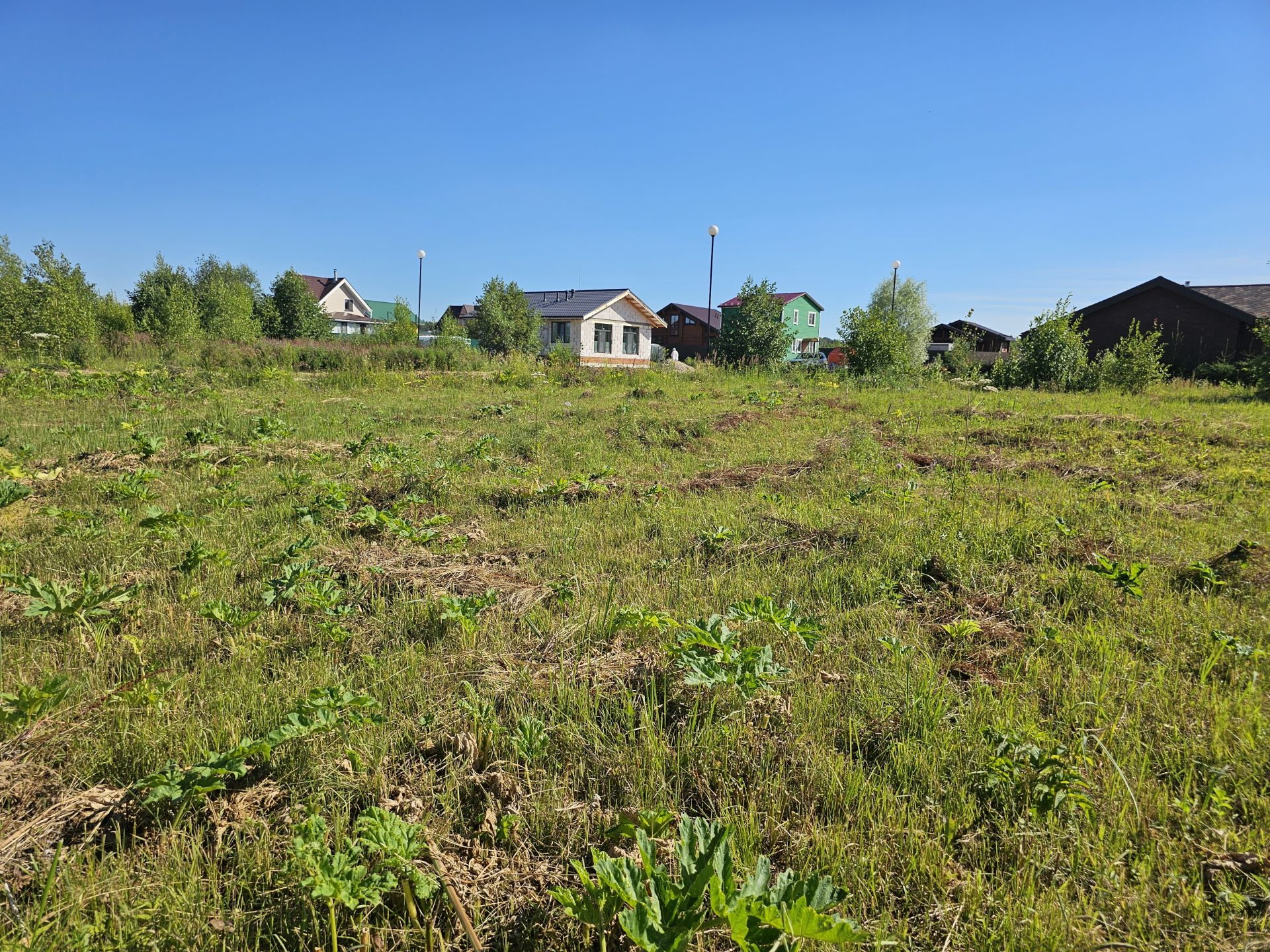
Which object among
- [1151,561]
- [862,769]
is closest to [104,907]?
[862,769]

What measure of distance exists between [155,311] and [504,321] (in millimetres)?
20427

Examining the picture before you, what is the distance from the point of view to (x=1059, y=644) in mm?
3135

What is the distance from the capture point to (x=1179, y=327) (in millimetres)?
26844

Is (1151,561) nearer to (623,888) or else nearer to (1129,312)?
(623,888)

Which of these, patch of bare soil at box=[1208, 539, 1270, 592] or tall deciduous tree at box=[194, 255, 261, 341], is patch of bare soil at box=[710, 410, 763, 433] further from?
tall deciduous tree at box=[194, 255, 261, 341]

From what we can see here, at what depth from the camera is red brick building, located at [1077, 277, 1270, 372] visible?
25219 mm

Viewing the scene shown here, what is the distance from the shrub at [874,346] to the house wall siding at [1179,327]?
1037 cm

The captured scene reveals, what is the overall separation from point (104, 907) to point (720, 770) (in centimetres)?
186

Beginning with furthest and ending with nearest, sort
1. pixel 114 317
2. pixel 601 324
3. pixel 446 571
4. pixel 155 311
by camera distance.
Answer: pixel 601 324
pixel 155 311
pixel 114 317
pixel 446 571

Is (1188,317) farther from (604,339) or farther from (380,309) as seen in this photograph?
(380,309)

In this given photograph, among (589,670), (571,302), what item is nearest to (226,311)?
(571,302)

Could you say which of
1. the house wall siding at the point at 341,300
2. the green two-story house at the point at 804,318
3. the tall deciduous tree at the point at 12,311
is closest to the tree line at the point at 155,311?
the tall deciduous tree at the point at 12,311

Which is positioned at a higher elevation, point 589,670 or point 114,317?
point 114,317

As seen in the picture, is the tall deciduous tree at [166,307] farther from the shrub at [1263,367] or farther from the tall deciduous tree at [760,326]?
the shrub at [1263,367]
